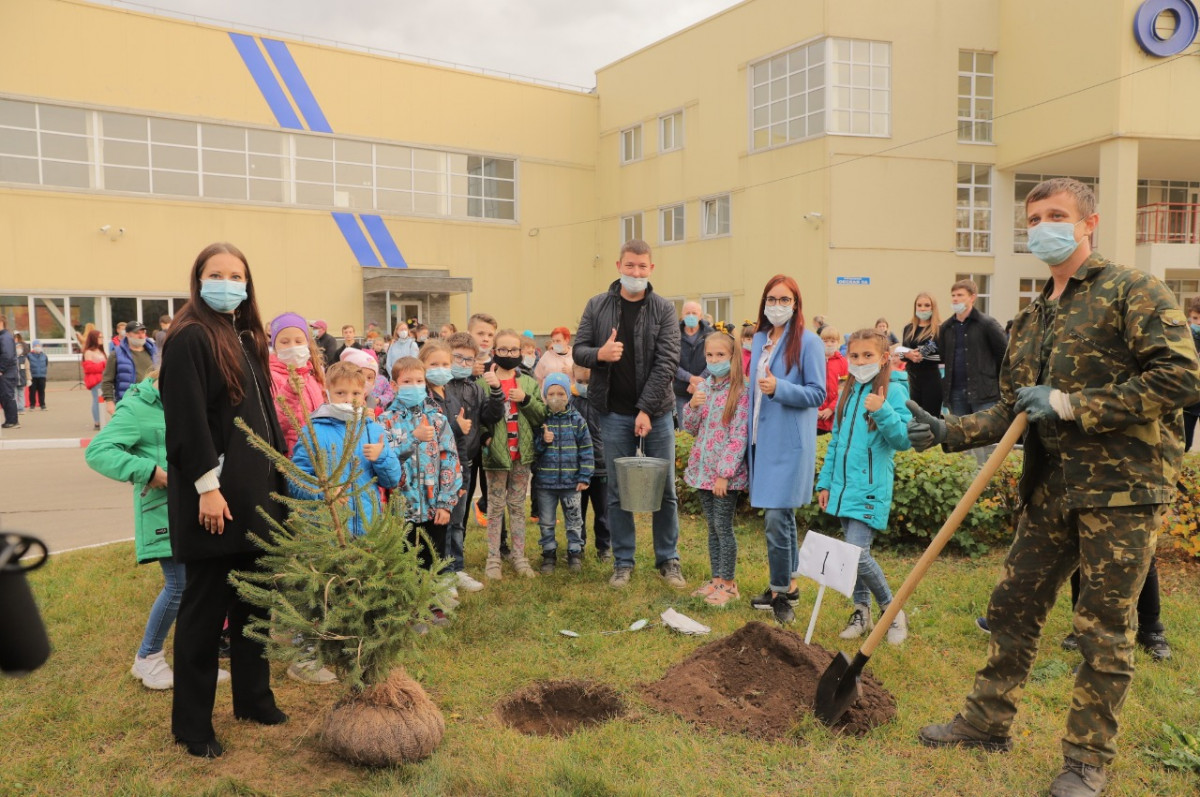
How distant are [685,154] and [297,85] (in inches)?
509

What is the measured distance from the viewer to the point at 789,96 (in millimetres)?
24547

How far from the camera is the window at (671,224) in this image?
29.5 meters

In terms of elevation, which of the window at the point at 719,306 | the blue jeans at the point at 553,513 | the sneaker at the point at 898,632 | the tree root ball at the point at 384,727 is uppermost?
the window at the point at 719,306

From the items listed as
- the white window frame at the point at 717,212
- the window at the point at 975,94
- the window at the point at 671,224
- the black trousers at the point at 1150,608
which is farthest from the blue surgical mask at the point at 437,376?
the window at the point at 671,224

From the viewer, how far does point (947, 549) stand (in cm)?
701

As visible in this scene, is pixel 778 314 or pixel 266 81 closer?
pixel 778 314

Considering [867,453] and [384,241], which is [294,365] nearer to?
[867,453]

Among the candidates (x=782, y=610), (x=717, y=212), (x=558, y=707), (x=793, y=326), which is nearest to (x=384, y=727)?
(x=558, y=707)

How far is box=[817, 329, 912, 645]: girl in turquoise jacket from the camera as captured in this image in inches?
192

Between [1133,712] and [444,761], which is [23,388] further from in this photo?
[1133,712]

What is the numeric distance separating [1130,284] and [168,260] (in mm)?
27486

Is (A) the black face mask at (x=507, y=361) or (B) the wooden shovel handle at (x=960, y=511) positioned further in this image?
(A) the black face mask at (x=507, y=361)

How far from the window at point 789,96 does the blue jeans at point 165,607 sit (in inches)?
886

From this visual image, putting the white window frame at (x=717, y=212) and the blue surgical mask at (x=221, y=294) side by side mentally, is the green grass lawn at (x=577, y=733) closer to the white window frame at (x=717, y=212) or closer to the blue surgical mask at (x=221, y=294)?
the blue surgical mask at (x=221, y=294)
